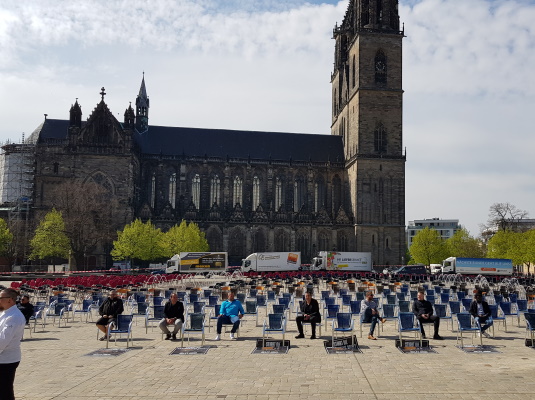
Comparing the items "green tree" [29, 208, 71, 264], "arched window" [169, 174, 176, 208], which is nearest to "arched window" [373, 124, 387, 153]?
"arched window" [169, 174, 176, 208]

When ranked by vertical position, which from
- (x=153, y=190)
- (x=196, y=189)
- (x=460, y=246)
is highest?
(x=196, y=189)

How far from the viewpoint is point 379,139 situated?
71.8 meters

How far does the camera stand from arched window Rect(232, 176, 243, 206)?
77.1 metres

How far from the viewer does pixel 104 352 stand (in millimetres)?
13648

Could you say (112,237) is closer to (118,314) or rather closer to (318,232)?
(318,232)

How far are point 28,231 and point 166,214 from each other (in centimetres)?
1662

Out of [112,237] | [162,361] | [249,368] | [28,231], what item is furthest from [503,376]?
[28,231]

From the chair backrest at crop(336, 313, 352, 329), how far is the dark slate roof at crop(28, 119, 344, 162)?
63.5 metres

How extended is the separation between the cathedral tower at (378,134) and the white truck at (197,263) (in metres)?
20.2

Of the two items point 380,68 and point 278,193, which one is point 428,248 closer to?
point 278,193

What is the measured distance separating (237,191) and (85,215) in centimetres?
2383

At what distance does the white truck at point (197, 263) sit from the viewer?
57.7m

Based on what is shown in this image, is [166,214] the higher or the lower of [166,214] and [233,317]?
the higher

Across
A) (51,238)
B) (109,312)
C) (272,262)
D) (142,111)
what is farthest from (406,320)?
(142,111)
